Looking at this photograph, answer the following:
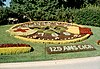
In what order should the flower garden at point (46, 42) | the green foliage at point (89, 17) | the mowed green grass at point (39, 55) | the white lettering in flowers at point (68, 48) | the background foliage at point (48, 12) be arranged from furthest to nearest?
the background foliage at point (48, 12) < the green foliage at point (89, 17) < the white lettering in flowers at point (68, 48) < the flower garden at point (46, 42) < the mowed green grass at point (39, 55)

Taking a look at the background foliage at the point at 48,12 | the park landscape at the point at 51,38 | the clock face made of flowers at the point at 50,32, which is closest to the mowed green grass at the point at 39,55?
the park landscape at the point at 51,38

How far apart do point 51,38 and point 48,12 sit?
7.81 metres

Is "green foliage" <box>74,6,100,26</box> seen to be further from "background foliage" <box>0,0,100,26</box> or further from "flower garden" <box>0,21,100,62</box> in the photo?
"flower garden" <box>0,21,100,62</box>

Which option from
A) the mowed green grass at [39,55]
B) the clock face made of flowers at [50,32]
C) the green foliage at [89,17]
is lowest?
the mowed green grass at [39,55]

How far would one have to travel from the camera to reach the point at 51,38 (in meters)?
19.2

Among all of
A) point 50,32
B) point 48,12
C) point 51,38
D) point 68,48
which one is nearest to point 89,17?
point 48,12

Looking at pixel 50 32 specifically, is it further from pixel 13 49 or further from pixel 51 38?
pixel 13 49

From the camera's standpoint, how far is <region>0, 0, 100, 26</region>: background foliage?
25.0 meters

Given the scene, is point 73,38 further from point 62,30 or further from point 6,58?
point 6,58

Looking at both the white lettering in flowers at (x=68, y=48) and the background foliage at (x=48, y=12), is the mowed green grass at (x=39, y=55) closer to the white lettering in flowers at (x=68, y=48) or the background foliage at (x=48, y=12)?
the white lettering in flowers at (x=68, y=48)

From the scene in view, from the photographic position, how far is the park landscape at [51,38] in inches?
628

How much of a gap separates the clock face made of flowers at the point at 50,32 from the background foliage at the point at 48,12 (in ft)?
7.37

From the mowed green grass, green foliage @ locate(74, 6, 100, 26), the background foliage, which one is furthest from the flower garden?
the background foliage

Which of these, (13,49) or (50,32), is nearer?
(13,49)
